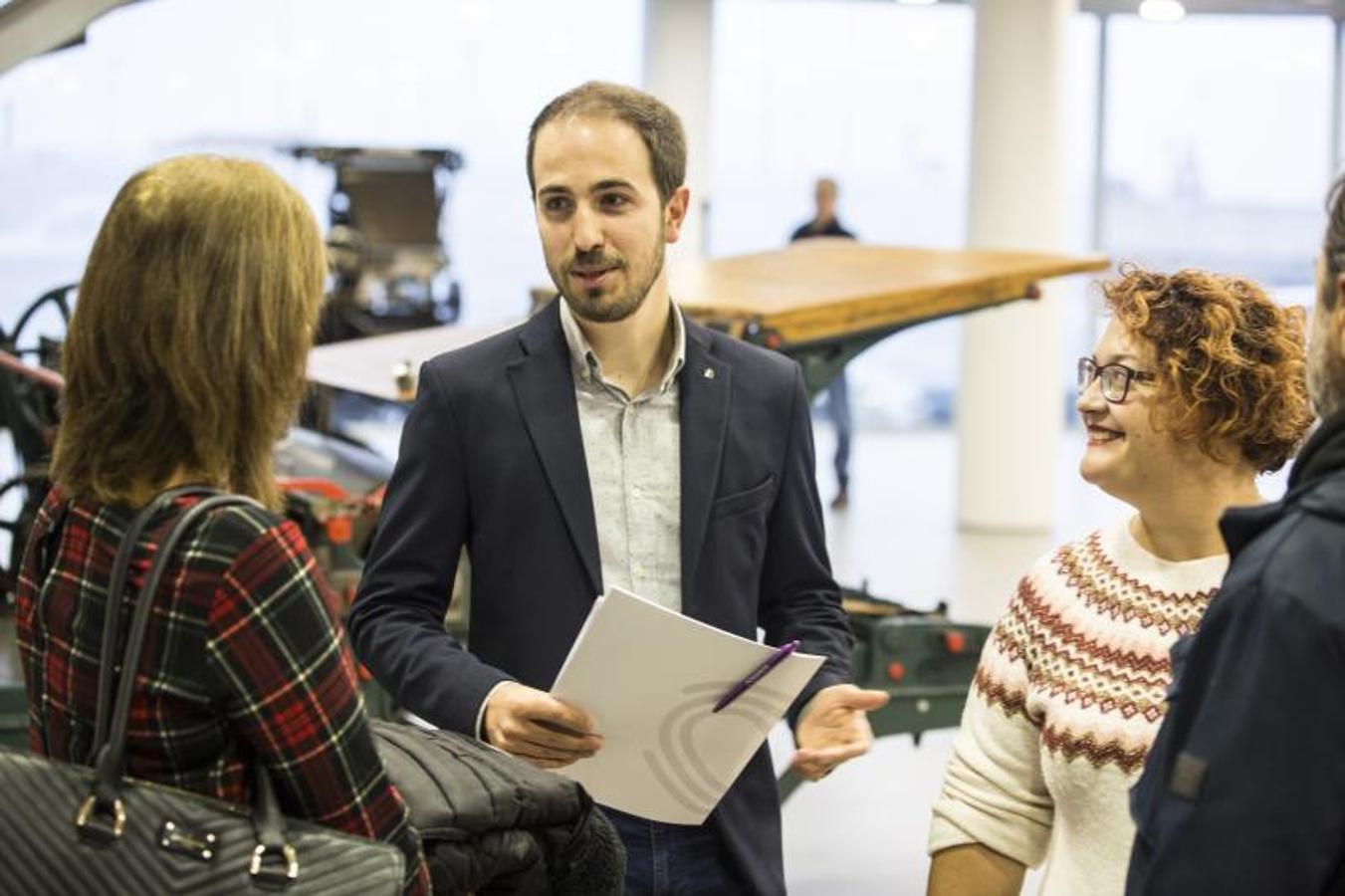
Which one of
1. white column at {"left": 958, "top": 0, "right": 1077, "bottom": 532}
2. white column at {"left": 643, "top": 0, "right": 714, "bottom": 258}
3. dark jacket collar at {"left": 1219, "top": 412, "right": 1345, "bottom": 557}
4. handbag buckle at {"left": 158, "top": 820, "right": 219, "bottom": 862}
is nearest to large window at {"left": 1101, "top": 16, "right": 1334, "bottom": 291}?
white column at {"left": 643, "top": 0, "right": 714, "bottom": 258}

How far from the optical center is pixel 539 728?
2.23 meters

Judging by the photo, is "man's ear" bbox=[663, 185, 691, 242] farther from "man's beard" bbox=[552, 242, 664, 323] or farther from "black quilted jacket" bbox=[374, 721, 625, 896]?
"black quilted jacket" bbox=[374, 721, 625, 896]

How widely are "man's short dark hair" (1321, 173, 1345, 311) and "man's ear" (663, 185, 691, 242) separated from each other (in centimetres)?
110

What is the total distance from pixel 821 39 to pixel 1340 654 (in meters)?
15.2

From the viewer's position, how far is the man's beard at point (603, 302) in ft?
8.15

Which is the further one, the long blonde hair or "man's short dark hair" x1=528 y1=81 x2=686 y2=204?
"man's short dark hair" x1=528 y1=81 x2=686 y2=204

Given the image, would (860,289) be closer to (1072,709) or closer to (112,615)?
(1072,709)

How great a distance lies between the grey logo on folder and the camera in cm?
227

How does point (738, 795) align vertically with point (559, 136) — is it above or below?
below

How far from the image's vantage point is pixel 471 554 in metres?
2.51

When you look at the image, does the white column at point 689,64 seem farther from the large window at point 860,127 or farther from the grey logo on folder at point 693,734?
the grey logo on folder at point 693,734

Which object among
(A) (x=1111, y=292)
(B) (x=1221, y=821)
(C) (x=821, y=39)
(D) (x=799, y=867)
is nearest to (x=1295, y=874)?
(B) (x=1221, y=821)

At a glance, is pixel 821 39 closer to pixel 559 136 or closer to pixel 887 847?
pixel 887 847

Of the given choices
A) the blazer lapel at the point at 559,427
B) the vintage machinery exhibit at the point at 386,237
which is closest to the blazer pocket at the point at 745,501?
the blazer lapel at the point at 559,427
